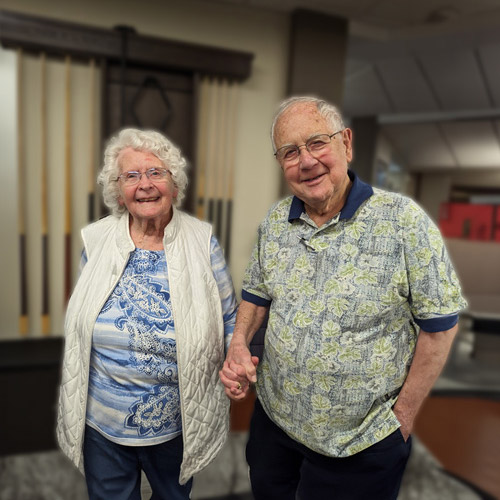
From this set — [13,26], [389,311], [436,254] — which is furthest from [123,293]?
[13,26]

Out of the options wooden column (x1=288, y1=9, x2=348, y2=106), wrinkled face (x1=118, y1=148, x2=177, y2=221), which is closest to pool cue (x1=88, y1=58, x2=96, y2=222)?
wooden column (x1=288, y1=9, x2=348, y2=106)

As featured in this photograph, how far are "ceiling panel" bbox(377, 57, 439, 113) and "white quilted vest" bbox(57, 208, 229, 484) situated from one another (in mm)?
3198

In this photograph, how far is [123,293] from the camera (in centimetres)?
110

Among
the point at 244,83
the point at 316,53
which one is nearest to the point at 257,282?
the point at 244,83

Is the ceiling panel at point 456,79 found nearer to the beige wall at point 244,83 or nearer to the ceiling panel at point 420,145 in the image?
the ceiling panel at point 420,145

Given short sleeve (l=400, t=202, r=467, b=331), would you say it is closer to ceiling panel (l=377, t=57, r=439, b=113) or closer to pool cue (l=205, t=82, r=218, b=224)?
pool cue (l=205, t=82, r=218, b=224)

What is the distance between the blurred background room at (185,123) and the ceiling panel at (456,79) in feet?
0.05

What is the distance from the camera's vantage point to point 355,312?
98 cm

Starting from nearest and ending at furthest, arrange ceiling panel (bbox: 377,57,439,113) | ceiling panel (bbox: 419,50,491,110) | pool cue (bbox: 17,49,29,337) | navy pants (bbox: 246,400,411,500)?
navy pants (bbox: 246,400,411,500), pool cue (bbox: 17,49,29,337), ceiling panel (bbox: 419,50,491,110), ceiling panel (bbox: 377,57,439,113)

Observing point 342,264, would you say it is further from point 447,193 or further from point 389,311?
point 447,193

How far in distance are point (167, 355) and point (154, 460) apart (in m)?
0.34

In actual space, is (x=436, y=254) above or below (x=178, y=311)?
above

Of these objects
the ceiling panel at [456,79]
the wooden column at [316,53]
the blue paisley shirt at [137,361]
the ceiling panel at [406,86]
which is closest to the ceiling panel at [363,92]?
the ceiling panel at [406,86]

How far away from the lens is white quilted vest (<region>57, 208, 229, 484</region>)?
1094mm
